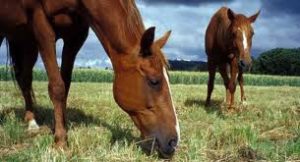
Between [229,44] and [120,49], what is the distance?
6253 mm

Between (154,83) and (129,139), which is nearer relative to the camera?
(154,83)

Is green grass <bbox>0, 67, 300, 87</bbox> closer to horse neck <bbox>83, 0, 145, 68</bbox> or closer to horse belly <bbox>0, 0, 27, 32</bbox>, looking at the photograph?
horse belly <bbox>0, 0, 27, 32</bbox>

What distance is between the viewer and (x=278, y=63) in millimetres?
78812

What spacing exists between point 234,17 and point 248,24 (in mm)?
396

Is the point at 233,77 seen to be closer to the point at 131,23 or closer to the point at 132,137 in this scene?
the point at 132,137

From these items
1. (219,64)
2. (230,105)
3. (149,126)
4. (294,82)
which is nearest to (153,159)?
(149,126)

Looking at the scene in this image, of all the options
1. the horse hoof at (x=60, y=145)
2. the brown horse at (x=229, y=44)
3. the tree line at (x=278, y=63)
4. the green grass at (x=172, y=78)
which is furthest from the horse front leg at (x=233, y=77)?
the tree line at (x=278, y=63)

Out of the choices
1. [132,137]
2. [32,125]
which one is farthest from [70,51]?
[132,137]

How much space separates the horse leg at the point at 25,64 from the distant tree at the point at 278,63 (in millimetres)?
68817

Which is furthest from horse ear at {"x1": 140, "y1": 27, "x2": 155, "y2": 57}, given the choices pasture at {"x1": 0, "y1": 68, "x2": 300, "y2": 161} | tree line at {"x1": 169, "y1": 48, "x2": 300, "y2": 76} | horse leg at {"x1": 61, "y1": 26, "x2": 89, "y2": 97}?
tree line at {"x1": 169, "y1": 48, "x2": 300, "y2": 76}

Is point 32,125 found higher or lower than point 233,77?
lower

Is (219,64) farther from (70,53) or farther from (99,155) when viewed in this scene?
(99,155)

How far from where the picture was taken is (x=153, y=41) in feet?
16.8

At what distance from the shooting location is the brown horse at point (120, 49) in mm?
5043
